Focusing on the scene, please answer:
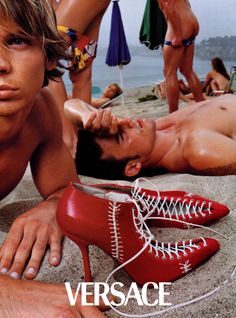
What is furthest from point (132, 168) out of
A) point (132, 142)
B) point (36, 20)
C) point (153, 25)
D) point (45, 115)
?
point (153, 25)

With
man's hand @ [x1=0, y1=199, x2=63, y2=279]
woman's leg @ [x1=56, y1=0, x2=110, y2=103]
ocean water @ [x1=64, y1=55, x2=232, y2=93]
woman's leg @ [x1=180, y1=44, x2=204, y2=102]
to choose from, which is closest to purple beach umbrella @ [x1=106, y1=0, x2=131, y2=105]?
woman's leg @ [x1=180, y1=44, x2=204, y2=102]

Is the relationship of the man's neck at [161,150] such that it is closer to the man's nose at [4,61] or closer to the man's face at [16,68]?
the man's face at [16,68]

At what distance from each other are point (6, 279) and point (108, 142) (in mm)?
1226

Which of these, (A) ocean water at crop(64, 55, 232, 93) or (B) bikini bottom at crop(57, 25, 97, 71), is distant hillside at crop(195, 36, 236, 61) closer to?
(A) ocean water at crop(64, 55, 232, 93)

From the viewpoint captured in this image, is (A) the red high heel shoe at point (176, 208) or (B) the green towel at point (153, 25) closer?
(A) the red high heel shoe at point (176, 208)

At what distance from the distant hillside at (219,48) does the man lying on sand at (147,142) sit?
7.64 m

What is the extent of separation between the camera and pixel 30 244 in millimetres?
1050

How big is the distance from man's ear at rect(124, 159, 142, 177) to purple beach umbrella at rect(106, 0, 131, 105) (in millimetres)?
3395

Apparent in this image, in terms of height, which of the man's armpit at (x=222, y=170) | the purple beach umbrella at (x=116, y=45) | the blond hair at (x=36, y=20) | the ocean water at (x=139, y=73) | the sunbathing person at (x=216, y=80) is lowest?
the ocean water at (x=139, y=73)

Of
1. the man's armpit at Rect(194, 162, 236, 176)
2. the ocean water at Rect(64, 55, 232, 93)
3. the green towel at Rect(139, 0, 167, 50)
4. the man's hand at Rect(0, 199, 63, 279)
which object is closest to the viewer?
the man's hand at Rect(0, 199, 63, 279)

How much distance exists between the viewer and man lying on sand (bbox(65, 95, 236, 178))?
1861 mm

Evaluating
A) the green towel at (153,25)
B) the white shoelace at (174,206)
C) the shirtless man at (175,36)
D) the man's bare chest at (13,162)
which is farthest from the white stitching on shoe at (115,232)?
the green towel at (153,25)

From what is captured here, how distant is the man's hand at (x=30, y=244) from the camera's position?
98 cm

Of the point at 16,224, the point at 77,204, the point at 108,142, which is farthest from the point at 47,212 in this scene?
the point at 108,142
